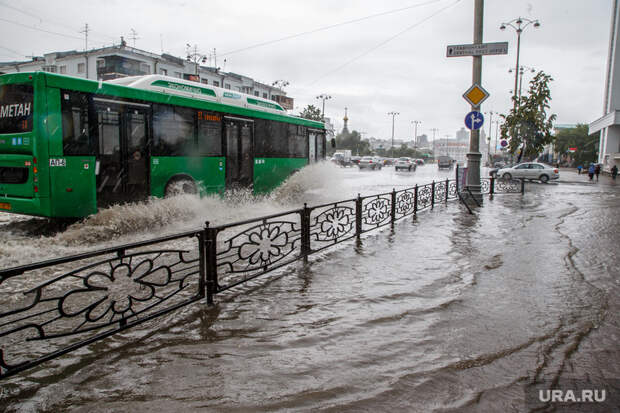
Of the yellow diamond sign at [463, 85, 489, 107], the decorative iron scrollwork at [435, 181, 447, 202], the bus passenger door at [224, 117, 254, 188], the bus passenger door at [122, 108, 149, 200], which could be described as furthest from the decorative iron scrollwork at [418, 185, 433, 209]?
the bus passenger door at [122, 108, 149, 200]

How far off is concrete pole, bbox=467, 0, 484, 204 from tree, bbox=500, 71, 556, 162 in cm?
1791

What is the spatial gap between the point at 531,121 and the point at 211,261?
3057cm

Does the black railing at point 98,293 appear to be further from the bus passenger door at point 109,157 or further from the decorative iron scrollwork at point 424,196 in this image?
the decorative iron scrollwork at point 424,196

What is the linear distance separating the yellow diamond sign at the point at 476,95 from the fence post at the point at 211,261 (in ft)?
35.8

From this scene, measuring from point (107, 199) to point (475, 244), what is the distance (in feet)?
23.9

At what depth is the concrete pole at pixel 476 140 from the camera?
45.1 feet

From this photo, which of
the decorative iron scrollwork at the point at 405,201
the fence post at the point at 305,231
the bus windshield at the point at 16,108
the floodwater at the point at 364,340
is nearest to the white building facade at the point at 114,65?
the decorative iron scrollwork at the point at 405,201

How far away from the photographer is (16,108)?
7.60m

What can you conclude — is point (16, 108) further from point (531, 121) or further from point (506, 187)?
point (531, 121)

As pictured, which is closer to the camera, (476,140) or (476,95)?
(476,95)

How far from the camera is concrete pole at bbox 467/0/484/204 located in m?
13.8

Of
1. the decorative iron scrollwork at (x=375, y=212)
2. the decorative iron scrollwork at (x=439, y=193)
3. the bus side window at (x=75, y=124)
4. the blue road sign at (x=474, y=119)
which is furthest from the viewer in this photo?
the decorative iron scrollwork at (x=439, y=193)

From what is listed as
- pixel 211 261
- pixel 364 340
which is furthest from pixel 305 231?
pixel 364 340

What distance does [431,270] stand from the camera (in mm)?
6281
